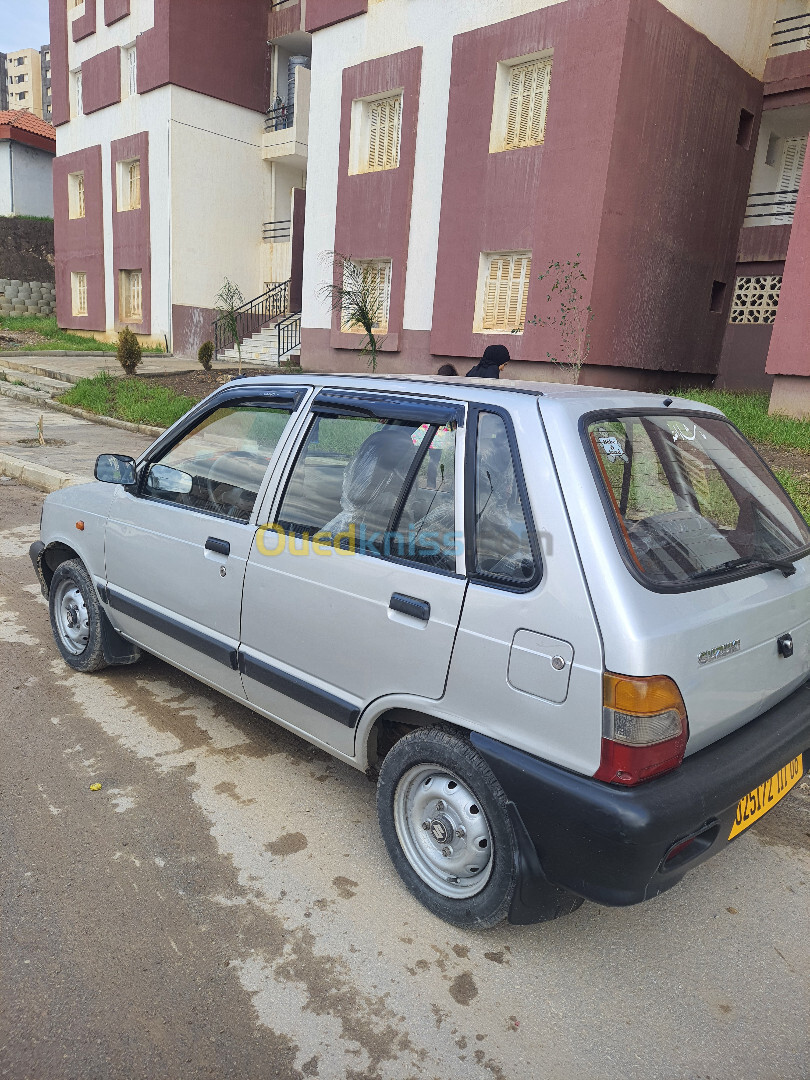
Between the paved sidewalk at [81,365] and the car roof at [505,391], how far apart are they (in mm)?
15529

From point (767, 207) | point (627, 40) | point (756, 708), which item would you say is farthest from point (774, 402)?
point (756, 708)

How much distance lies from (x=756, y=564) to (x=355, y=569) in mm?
1359

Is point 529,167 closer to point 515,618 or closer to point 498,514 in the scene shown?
point 498,514

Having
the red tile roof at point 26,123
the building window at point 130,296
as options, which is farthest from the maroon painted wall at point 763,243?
the red tile roof at point 26,123

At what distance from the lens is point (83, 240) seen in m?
24.3

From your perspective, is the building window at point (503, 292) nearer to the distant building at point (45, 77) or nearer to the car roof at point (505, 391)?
the car roof at point (505, 391)

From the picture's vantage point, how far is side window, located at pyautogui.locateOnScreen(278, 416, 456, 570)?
2465 mm

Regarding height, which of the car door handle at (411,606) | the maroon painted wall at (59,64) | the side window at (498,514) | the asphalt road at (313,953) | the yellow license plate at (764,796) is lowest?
the asphalt road at (313,953)

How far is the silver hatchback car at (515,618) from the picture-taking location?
6.60 ft

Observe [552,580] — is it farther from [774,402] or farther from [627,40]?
[627,40]

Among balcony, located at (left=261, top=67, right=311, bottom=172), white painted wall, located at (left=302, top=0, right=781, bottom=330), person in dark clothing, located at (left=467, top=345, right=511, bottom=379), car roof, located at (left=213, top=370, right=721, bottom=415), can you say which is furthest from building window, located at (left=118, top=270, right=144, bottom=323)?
car roof, located at (left=213, top=370, right=721, bottom=415)

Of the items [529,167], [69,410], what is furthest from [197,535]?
[69,410]

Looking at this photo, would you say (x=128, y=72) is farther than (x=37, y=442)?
Yes

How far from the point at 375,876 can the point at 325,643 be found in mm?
879
